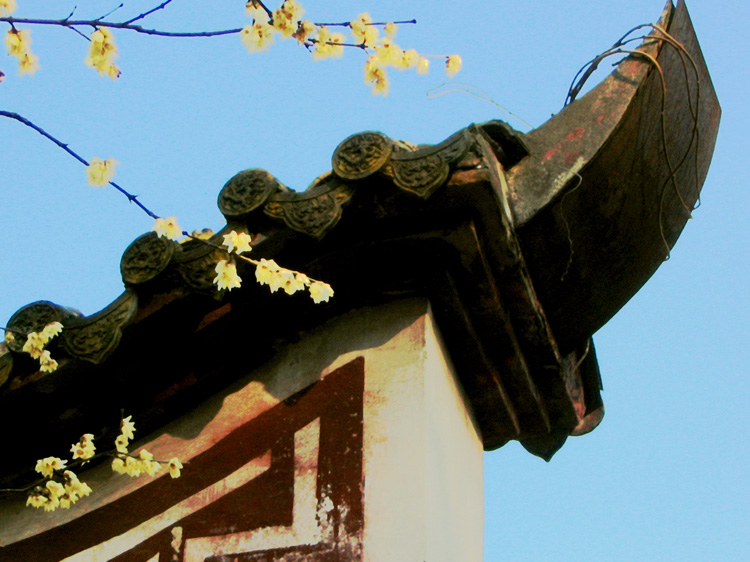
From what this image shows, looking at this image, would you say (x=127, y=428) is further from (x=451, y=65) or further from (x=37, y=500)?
(x=451, y=65)

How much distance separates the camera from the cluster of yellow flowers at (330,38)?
360 cm

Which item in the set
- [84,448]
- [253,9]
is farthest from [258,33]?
[84,448]

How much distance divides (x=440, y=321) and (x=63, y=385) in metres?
1.37

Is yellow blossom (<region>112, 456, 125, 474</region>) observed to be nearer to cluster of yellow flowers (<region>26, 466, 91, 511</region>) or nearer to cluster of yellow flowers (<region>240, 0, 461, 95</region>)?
cluster of yellow flowers (<region>26, 466, 91, 511</region>)

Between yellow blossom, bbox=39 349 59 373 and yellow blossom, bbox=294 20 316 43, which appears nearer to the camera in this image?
yellow blossom, bbox=294 20 316 43

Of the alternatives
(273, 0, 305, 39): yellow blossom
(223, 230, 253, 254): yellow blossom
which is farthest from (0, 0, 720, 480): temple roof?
(273, 0, 305, 39): yellow blossom

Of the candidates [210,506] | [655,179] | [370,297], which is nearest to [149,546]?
[210,506]

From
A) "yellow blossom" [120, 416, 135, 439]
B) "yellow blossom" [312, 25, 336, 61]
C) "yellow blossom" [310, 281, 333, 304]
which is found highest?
"yellow blossom" [312, 25, 336, 61]

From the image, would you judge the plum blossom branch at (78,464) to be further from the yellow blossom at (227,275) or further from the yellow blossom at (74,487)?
the yellow blossom at (227,275)

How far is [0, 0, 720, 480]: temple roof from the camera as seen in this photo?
4.01 metres

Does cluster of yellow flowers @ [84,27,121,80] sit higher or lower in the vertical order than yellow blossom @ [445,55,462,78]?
lower

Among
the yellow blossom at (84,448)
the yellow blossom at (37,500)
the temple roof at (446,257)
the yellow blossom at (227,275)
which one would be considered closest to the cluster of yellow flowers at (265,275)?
the yellow blossom at (227,275)

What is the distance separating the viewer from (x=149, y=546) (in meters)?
4.04

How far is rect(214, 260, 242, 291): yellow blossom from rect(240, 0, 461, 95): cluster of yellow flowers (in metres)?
0.69
